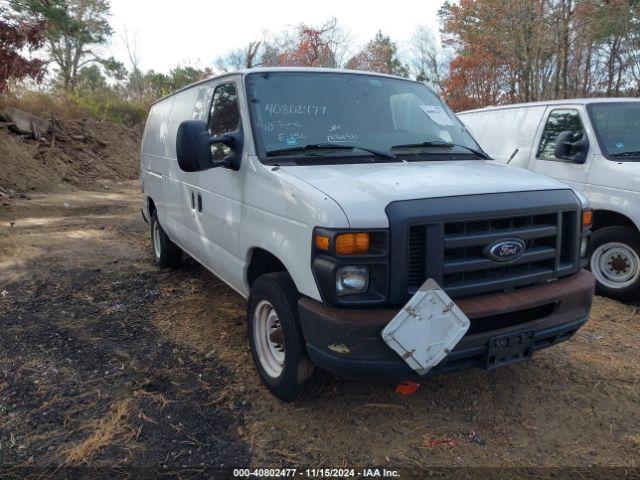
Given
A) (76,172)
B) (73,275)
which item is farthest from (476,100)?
(73,275)

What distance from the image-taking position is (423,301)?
2.52m

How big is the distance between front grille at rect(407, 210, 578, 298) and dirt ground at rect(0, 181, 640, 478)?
89cm

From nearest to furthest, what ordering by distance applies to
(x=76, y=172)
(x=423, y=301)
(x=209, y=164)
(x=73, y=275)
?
(x=423, y=301), (x=209, y=164), (x=73, y=275), (x=76, y=172)

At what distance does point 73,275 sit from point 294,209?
437 cm

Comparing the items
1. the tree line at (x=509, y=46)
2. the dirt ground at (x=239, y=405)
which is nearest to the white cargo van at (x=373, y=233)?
the dirt ground at (x=239, y=405)

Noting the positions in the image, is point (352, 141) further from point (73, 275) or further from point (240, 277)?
point (73, 275)

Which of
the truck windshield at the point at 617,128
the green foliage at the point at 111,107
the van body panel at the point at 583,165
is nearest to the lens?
the van body panel at the point at 583,165

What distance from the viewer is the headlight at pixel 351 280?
2561mm

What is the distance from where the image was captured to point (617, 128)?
530 centimetres

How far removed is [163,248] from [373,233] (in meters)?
4.17

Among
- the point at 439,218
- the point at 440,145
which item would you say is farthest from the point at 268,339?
the point at 440,145

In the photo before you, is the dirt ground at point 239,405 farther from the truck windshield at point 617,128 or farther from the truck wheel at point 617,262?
the truck windshield at point 617,128

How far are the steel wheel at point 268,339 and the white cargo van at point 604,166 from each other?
367 cm

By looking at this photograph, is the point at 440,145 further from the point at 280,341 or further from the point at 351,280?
the point at 280,341
